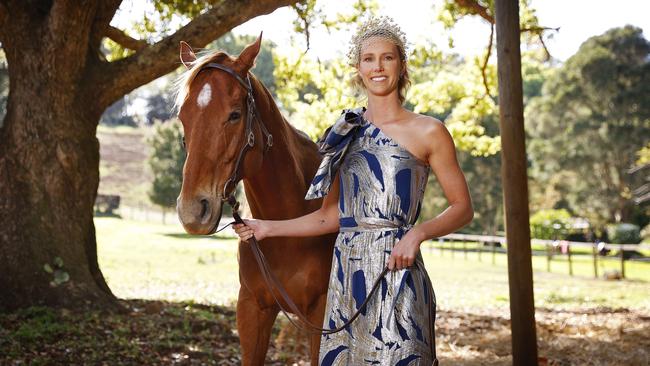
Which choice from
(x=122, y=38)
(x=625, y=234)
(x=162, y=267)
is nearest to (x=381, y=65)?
(x=122, y=38)

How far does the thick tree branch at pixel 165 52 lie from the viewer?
6.78 meters

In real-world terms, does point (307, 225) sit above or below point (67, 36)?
below

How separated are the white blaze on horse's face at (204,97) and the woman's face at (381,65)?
24.5 inches

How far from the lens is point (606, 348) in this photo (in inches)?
245

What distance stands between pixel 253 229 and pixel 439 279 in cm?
1440

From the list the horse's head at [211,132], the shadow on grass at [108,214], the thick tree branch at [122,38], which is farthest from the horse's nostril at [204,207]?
the shadow on grass at [108,214]

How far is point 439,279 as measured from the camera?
16.5m

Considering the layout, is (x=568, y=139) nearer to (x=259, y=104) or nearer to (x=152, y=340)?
(x=152, y=340)

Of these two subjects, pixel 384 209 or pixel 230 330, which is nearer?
pixel 384 209

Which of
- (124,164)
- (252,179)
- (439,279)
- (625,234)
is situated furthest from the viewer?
(124,164)

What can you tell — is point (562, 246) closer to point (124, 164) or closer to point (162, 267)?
point (162, 267)

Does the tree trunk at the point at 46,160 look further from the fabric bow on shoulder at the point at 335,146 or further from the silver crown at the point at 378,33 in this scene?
the silver crown at the point at 378,33

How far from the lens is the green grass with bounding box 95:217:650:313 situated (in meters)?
11.1

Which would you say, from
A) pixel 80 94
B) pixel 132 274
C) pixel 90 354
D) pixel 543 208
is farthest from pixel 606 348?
pixel 543 208
